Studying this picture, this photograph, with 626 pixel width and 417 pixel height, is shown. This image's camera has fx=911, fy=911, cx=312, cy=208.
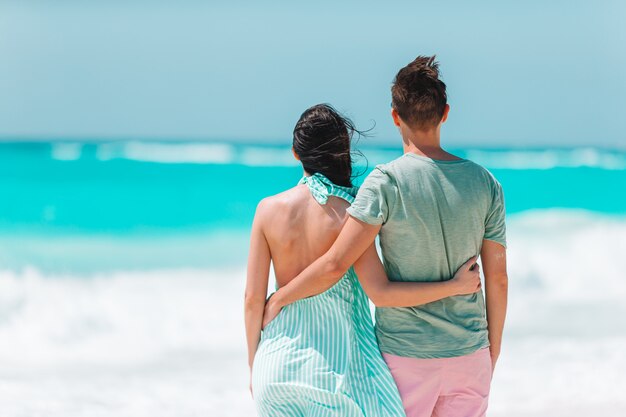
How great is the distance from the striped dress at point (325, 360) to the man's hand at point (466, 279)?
258mm

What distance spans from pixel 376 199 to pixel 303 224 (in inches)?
10.4

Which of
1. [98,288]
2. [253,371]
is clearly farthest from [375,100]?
[253,371]

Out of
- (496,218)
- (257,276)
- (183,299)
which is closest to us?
(496,218)

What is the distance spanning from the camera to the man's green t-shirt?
206 cm

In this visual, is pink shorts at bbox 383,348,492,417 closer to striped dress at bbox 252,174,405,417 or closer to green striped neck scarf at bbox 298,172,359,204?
striped dress at bbox 252,174,405,417

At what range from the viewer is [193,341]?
5.61 m

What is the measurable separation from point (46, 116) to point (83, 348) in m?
28.1

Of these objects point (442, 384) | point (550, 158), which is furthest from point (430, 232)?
point (550, 158)

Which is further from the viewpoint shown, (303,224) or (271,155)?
(271,155)

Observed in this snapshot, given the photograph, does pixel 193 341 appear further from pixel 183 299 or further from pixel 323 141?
pixel 323 141

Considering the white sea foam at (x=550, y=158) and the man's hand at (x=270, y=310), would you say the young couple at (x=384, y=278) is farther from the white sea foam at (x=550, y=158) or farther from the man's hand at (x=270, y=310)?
the white sea foam at (x=550, y=158)

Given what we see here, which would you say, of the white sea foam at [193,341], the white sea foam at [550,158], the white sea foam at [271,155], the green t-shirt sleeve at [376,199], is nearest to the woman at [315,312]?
the green t-shirt sleeve at [376,199]

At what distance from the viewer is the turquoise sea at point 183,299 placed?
4.55m

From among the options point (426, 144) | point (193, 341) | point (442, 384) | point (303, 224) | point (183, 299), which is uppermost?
point (426, 144)
